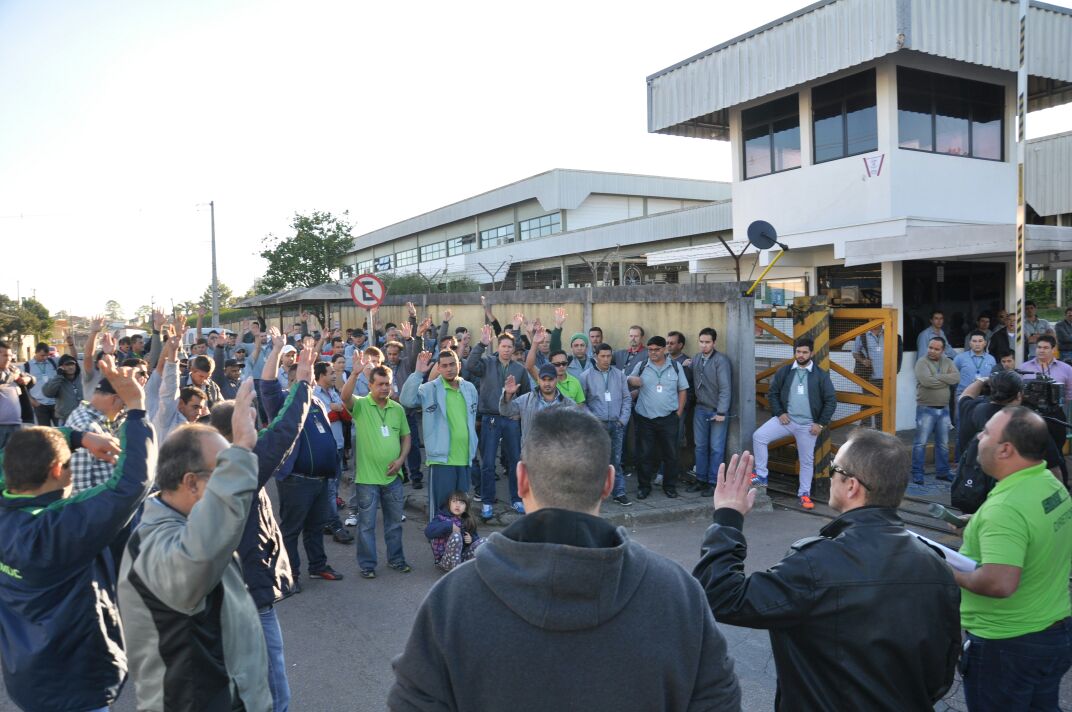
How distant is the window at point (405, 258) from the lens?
2014 inches

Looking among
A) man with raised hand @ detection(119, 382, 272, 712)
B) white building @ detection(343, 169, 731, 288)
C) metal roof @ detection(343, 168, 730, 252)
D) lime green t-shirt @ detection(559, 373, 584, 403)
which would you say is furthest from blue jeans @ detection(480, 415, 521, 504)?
metal roof @ detection(343, 168, 730, 252)

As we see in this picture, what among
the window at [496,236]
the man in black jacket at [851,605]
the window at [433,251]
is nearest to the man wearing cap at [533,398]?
the man in black jacket at [851,605]

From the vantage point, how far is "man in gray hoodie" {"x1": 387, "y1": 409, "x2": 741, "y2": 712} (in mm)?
1691

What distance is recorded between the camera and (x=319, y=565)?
6746 mm

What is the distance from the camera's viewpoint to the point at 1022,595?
311 cm

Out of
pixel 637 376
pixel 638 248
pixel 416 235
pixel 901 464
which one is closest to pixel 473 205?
pixel 416 235

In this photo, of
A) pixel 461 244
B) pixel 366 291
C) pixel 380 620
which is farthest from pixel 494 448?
pixel 461 244

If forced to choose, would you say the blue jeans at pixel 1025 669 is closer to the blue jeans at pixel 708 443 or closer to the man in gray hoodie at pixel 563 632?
the man in gray hoodie at pixel 563 632

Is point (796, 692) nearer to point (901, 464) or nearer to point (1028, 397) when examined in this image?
point (901, 464)

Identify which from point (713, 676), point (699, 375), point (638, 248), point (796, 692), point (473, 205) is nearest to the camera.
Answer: point (713, 676)

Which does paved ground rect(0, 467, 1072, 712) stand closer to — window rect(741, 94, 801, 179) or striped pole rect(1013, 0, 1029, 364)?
striped pole rect(1013, 0, 1029, 364)

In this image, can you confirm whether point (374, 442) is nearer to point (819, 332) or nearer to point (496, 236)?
point (819, 332)

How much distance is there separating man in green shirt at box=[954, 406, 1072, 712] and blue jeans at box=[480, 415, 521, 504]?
231 inches

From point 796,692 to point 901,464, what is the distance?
86 centimetres
